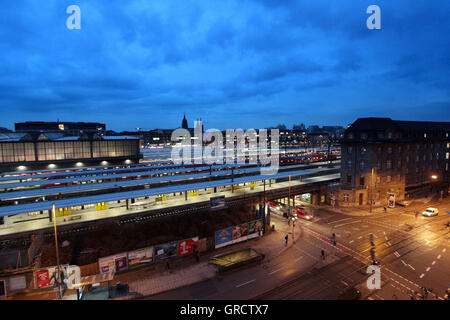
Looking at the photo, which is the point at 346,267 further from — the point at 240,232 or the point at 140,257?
the point at 140,257

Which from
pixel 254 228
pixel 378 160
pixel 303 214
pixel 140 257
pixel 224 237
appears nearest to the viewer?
pixel 140 257

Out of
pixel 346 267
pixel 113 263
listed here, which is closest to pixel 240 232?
pixel 346 267

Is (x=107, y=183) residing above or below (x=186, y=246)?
above

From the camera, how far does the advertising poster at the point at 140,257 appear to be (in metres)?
25.7

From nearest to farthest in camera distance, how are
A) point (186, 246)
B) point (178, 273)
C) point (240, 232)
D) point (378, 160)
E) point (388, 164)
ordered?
point (178, 273) < point (186, 246) < point (240, 232) < point (378, 160) < point (388, 164)

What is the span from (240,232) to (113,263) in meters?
15.6

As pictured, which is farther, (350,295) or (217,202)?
(217,202)

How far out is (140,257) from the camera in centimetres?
2608

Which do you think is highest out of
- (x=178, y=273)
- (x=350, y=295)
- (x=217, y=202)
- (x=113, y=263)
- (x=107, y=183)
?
(x=107, y=183)

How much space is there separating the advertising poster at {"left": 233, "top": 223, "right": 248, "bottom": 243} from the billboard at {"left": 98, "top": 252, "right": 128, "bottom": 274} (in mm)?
13489

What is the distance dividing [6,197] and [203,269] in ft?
96.5

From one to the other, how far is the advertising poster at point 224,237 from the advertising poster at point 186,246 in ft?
10.2

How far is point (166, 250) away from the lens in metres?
27.3

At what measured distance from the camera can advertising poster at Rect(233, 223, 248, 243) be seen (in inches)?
1262
